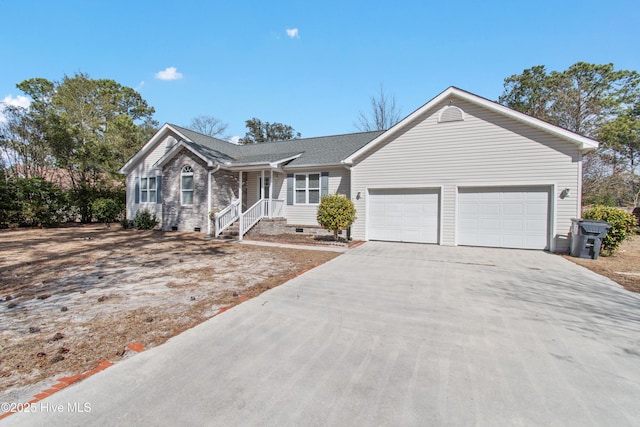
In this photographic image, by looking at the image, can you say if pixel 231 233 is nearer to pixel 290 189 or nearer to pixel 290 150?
pixel 290 189

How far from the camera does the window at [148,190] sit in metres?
16.1

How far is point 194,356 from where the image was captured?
2.81m

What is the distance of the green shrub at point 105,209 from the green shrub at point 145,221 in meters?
3.69

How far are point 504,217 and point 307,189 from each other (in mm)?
8350

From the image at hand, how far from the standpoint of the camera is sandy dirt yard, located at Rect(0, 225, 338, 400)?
9.34 ft

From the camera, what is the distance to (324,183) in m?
13.4

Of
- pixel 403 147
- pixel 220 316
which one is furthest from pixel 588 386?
pixel 403 147

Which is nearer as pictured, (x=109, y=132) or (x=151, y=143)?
(x=151, y=143)

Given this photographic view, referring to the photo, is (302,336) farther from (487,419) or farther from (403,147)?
(403,147)

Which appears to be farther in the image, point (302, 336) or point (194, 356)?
point (302, 336)

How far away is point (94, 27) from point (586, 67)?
34.7m

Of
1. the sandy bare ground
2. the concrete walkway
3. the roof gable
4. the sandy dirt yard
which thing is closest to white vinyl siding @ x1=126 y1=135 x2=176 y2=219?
the sandy dirt yard

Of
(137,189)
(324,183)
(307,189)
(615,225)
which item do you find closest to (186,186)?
(137,189)

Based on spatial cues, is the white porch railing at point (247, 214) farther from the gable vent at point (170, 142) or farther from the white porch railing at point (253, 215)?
the gable vent at point (170, 142)
